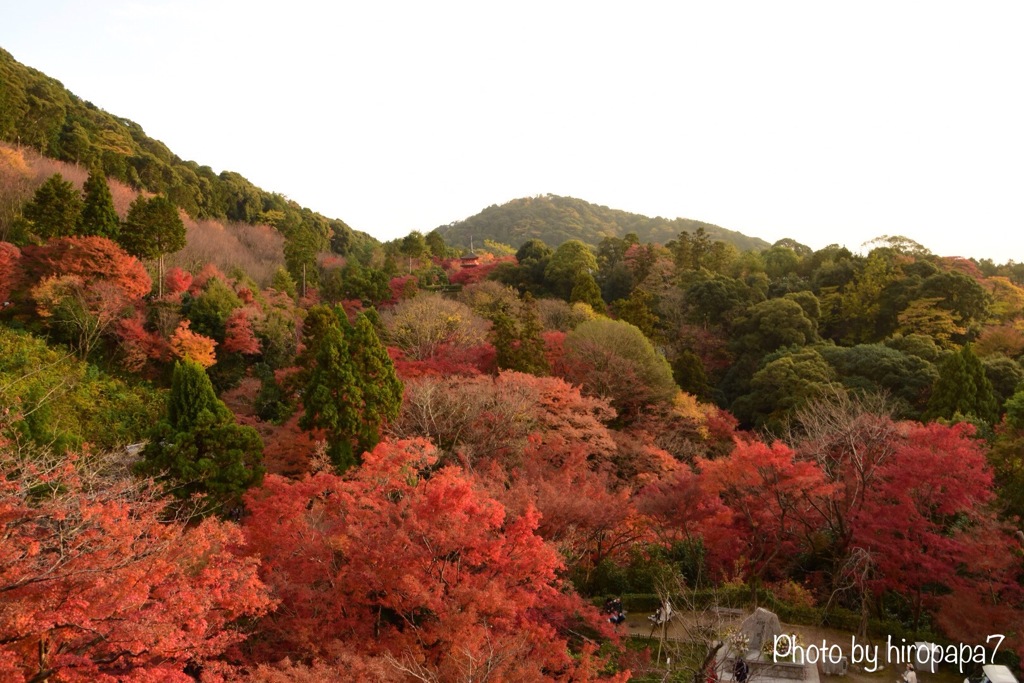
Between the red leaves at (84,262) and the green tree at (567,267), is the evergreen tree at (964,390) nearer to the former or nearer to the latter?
the green tree at (567,267)

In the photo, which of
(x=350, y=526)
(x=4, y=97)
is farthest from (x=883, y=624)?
(x=4, y=97)

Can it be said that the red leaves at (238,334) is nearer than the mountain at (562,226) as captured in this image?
Yes

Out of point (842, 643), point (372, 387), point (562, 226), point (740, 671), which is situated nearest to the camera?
point (740, 671)

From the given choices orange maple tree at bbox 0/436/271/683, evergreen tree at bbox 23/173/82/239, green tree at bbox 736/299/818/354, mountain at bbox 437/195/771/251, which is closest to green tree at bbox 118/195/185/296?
evergreen tree at bbox 23/173/82/239

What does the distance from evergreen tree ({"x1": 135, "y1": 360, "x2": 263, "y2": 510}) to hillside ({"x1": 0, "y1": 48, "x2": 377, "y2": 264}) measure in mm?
26224

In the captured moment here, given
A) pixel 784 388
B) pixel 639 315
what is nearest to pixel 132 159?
pixel 639 315

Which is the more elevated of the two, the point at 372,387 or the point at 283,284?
the point at 283,284

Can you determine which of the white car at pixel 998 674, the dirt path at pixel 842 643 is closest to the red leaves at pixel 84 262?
the dirt path at pixel 842 643

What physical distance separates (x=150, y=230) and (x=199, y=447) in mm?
14452

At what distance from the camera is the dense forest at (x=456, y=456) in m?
9.45

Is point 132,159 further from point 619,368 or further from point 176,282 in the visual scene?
point 619,368

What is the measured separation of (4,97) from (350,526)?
38123 millimetres

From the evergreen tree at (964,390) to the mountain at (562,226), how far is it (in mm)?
71652

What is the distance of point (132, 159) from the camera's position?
47.3m
